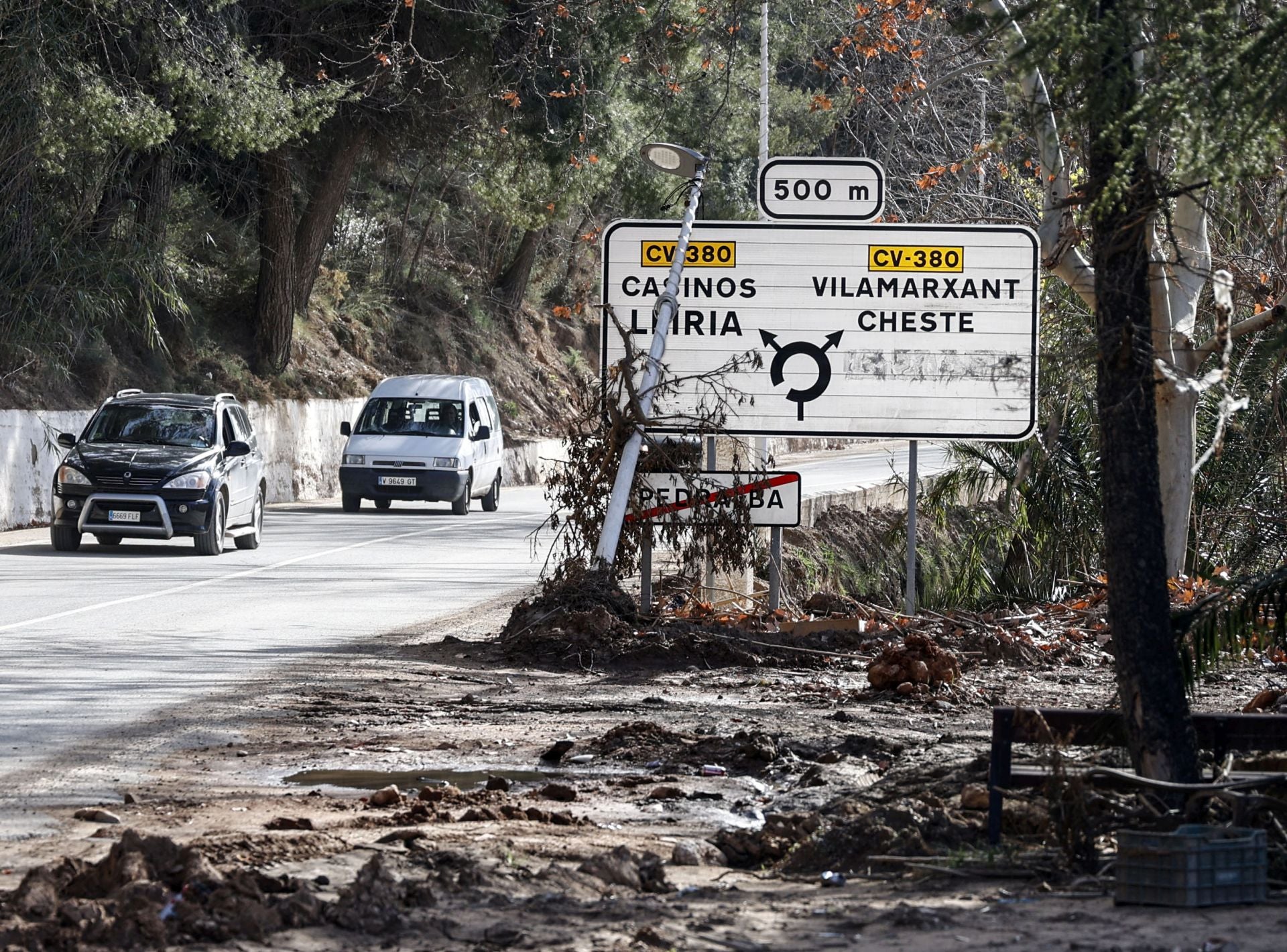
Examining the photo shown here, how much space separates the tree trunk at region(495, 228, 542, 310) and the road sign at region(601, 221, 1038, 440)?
36912 millimetres

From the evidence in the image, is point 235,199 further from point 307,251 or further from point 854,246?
point 854,246

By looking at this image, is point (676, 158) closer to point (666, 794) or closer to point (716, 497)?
point (716, 497)

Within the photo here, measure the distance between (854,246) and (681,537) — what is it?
2.80m

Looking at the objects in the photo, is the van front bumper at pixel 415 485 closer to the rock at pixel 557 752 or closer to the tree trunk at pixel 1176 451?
the tree trunk at pixel 1176 451

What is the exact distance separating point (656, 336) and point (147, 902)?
8873mm

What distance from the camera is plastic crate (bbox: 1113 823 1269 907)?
203 inches

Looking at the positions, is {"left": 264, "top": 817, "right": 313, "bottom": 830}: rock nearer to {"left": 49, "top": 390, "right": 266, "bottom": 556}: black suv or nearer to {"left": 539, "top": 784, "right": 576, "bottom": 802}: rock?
{"left": 539, "top": 784, "right": 576, "bottom": 802}: rock

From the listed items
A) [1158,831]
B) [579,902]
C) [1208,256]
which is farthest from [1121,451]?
[1208,256]

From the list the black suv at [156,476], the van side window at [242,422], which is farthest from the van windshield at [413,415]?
the black suv at [156,476]

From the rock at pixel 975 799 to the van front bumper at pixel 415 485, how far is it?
Answer: 2289 centimetres

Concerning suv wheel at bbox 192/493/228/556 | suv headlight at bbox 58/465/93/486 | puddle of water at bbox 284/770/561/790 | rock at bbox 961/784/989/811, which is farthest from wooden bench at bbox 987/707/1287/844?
suv headlight at bbox 58/465/93/486

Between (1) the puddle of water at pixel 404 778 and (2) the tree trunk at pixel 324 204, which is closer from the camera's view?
(1) the puddle of water at pixel 404 778

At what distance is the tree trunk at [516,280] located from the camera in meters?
50.9

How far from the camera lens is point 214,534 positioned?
2022 cm
